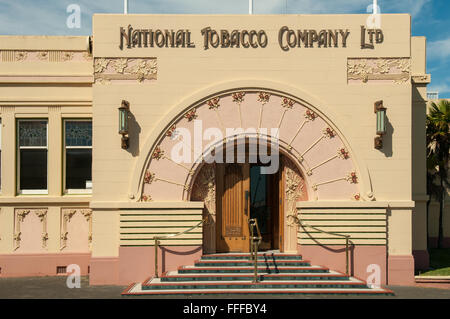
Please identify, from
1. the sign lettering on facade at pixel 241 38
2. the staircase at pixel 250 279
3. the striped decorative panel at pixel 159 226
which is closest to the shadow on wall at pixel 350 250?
the staircase at pixel 250 279

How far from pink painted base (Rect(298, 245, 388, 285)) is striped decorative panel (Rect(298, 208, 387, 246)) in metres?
0.14

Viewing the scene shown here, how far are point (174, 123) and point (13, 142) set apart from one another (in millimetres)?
4854

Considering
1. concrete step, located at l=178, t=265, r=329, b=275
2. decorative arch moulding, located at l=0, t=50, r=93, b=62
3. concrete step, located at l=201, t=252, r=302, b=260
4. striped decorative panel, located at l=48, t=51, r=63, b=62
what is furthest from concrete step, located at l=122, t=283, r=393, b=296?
striped decorative panel, located at l=48, t=51, r=63, b=62

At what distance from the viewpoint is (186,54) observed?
438 inches

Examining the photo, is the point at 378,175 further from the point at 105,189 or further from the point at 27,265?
the point at 27,265

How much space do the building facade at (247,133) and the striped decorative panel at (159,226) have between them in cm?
3

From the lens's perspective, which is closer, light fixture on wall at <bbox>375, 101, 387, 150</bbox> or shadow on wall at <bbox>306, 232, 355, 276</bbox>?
light fixture on wall at <bbox>375, 101, 387, 150</bbox>

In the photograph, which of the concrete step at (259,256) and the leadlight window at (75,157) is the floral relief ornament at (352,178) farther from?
the leadlight window at (75,157)

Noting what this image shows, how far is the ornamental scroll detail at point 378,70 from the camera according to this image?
11.1m

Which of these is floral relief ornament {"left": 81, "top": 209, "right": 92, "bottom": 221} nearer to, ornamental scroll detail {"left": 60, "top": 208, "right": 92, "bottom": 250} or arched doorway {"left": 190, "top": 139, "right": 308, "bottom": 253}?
ornamental scroll detail {"left": 60, "top": 208, "right": 92, "bottom": 250}

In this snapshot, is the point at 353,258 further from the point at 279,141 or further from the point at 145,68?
the point at 145,68

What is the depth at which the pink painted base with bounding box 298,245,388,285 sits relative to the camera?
35.5 ft

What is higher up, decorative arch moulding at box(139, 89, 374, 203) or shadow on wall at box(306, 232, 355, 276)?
decorative arch moulding at box(139, 89, 374, 203)
